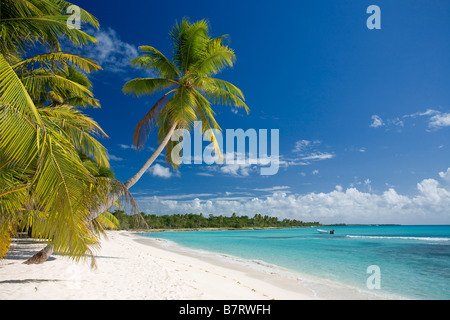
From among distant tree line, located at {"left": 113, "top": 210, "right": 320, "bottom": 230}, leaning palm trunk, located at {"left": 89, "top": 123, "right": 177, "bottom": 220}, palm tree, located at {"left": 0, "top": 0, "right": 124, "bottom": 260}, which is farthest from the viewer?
distant tree line, located at {"left": 113, "top": 210, "right": 320, "bottom": 230}

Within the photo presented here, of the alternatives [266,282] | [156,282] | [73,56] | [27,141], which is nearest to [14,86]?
[27,141]

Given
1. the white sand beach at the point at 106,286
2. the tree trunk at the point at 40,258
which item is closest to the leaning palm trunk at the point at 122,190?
the white sand beach at the point at 106,286

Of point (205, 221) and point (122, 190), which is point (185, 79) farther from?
point (205, 221)

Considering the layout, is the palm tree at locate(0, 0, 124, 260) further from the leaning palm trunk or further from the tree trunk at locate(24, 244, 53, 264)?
the tree trunk at locate(24, 244, 53, 264)

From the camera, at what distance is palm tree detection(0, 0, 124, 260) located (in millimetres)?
3242

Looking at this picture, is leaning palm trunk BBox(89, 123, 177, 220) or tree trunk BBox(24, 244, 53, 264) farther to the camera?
tree trunk BBox(24, 244, 53, 264)

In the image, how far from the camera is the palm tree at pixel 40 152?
3242 mm

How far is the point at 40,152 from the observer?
3.38 m

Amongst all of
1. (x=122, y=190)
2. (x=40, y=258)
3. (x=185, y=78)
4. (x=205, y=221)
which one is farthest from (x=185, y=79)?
(x=205, y=221)

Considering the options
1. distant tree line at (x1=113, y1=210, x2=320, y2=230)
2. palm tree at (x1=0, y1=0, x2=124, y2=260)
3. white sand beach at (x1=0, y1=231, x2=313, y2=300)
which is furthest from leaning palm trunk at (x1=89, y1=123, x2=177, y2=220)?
distant tree line at (x1=113, y1=210, x2=320, y2=230)

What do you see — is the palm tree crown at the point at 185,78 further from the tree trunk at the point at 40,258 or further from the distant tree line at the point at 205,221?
the distant tree line at the point at 205,221

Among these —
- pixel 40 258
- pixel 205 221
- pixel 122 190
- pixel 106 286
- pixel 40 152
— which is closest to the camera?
pixel 40 152

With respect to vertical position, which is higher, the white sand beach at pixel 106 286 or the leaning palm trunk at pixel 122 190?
the leaning palm trunk at pixel 122 190

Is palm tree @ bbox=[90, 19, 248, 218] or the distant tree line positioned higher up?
palm tree @ bbox=[90, 19, 248, 218]
